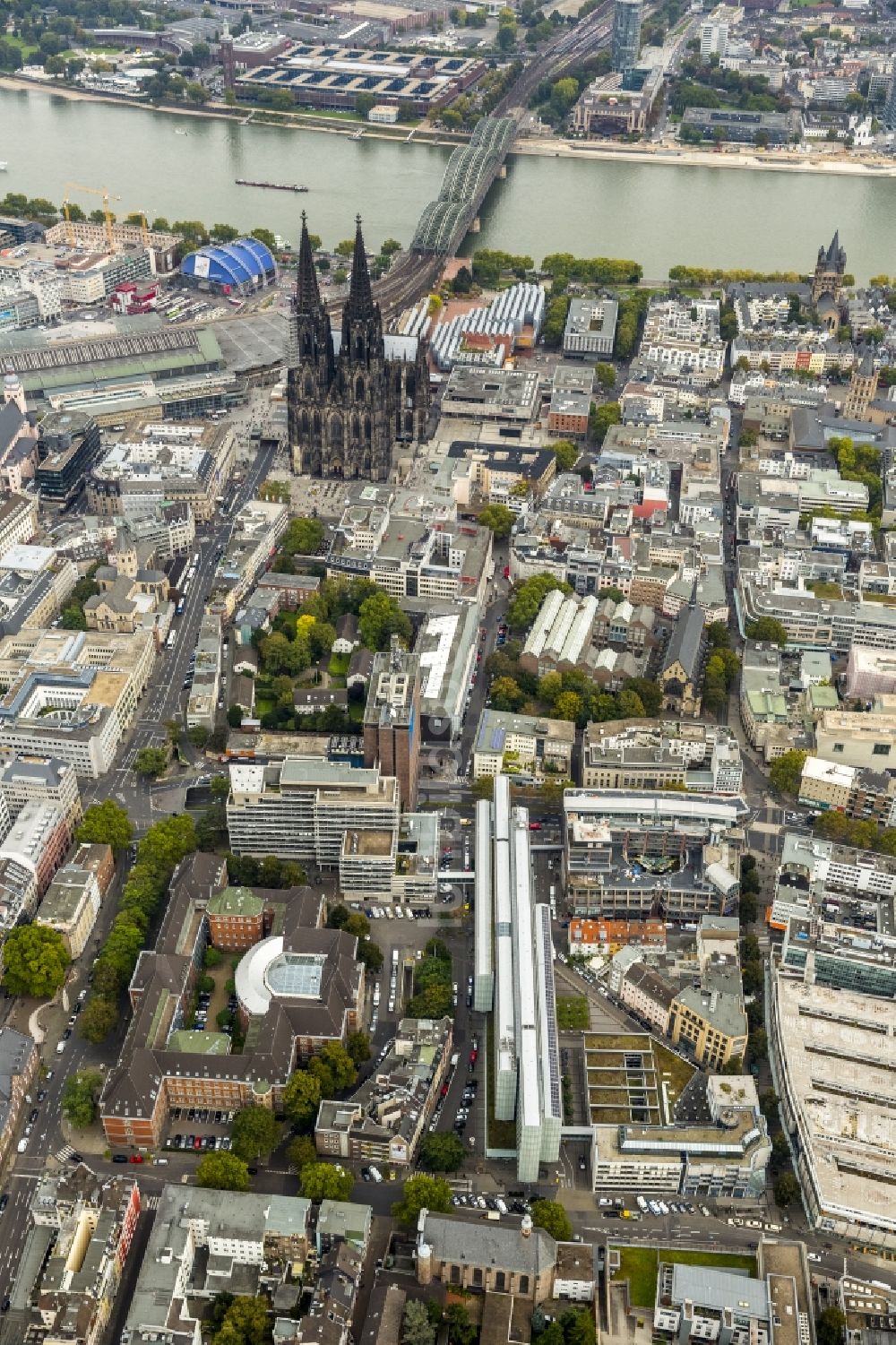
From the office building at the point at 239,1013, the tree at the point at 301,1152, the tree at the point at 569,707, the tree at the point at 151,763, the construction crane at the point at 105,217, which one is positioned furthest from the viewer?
the construction crane at the point at 105,217

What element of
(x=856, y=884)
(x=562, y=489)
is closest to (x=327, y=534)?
(x=562, y=489)

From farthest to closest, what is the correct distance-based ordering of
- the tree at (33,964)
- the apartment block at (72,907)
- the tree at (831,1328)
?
the apartment block at (72,907) < the tree at (33,964) < the tree at (831,1328)

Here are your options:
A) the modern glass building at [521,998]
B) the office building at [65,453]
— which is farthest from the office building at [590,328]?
the modern glass building at [521,998]

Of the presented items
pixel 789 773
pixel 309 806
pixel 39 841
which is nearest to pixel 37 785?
pixel 39 841

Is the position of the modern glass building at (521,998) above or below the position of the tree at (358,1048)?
above

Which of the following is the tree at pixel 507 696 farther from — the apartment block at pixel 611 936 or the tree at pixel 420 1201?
the tree at pixel 420 1201

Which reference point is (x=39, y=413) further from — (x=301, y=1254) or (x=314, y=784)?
(x=301, y=1254)

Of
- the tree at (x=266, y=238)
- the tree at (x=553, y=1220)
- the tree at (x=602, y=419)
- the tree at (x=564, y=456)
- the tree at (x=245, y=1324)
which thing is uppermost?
the tree at (x=266, y=238)
